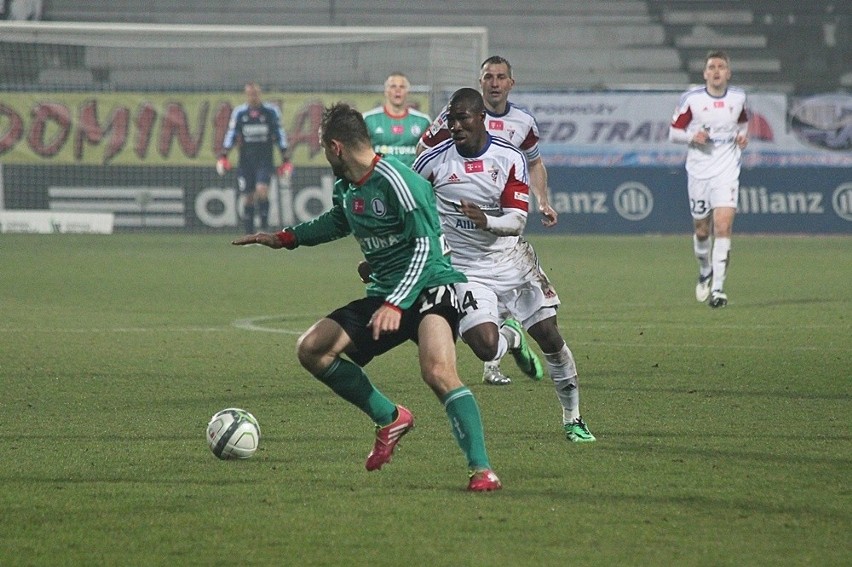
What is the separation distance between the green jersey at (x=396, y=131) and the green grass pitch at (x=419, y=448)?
2.96 metres

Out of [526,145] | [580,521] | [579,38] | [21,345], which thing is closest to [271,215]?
[579,38]

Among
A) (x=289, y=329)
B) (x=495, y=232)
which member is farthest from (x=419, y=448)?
(x=289, y=329)

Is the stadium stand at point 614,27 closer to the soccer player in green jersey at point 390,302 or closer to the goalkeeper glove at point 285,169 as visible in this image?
the goalkeeper glove at point 285,169

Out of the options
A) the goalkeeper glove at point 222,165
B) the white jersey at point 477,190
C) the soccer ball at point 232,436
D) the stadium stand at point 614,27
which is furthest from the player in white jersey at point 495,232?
the stadium stand at point 614,27

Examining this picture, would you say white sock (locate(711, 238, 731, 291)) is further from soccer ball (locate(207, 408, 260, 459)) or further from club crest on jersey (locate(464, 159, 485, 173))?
soccer ball (locate(207, 408, 260, 459))

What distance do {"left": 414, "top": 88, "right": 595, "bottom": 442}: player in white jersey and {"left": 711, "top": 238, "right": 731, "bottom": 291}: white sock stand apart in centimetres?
664

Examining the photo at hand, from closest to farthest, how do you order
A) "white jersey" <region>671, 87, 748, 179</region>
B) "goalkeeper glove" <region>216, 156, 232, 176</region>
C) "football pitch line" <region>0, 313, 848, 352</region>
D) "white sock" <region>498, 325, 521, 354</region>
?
"white sock" <region>498, 325, 521, 354</region> < "football pitch line" <region>0, 313, 848, 352</region> < "white jersey" <region>671, 87, 748, 179</region> < "goalkeeper glove" <region>216, 156, 232, 176</region>

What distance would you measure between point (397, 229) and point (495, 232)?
0.80m

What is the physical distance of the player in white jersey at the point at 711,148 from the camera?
47.2ft

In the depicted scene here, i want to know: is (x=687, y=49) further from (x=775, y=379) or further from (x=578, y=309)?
(x=775, y=379)

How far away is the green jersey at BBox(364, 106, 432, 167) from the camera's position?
16.8m

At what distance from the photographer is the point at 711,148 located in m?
14.6

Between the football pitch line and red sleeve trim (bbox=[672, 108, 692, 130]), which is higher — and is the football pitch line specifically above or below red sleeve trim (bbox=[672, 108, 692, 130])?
below

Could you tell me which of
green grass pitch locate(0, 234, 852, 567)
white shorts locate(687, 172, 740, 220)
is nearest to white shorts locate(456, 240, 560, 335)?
green grass pitch locate(0, 234, 852, 567)
